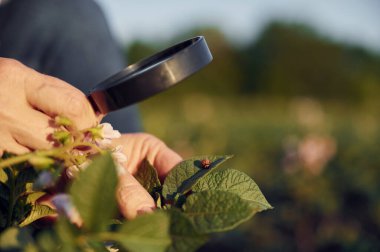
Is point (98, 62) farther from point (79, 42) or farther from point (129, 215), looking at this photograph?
point (129, 215)

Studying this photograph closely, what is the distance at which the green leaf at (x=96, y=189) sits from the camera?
46cm

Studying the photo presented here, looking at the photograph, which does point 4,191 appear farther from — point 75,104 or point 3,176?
point 75,104

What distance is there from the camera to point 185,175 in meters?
0.68

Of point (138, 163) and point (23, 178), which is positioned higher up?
point (23, 178)

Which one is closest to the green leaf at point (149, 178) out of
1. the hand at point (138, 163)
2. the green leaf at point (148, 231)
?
the hand at point (138, 163)

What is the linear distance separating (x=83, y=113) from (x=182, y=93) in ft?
58.4

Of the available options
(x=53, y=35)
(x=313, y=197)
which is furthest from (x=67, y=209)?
(x=313, y=197)

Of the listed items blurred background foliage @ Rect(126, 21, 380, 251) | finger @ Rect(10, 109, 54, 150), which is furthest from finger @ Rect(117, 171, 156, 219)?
blurred background foliage @ Rect(126, 21, 380, 251)

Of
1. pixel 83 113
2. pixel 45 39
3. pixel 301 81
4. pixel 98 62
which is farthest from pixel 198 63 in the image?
pixel 301 81

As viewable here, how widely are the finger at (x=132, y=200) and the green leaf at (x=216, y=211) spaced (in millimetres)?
50

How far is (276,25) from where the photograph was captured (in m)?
22.7

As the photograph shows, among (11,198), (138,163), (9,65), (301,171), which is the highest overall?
(9,65)

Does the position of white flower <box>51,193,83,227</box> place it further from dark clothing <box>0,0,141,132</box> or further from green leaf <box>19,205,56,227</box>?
dark clothing <box>0,0,141,132</box>

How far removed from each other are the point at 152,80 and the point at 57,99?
105 mm
